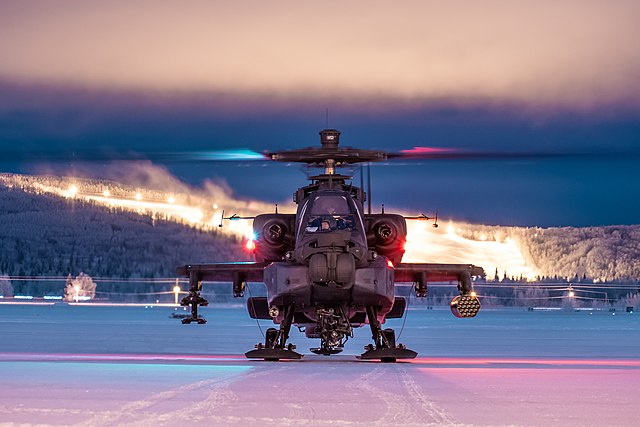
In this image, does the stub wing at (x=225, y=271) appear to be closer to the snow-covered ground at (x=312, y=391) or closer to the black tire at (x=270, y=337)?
the black tire at (x=270, y=337)

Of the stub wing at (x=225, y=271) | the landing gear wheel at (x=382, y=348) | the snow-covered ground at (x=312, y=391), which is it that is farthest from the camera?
the stub wing at (x=225, y=271)

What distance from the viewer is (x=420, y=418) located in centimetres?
1388

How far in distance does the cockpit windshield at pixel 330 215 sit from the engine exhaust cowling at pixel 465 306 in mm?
4054

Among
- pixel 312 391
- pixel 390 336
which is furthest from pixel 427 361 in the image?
pixel 312 391

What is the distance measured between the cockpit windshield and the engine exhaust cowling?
405 cm

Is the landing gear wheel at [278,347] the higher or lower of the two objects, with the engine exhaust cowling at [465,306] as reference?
→ lower

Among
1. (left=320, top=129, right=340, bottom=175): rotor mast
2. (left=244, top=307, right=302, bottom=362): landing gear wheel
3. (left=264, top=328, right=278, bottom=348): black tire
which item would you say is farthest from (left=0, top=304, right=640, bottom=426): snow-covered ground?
(left=320, top=129, right=340, bottom=175): rotor mast

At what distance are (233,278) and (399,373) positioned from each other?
33.1 feet

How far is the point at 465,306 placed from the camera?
28.3 meters

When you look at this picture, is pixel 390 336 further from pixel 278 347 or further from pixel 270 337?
pixel 270 337

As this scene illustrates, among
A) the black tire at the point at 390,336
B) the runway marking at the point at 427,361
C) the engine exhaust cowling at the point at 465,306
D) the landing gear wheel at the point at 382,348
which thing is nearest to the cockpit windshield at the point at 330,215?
the landing gear wheel at the point at 382,348

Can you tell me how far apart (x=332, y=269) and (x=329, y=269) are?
7 cm

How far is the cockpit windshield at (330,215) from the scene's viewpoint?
84.8 ft

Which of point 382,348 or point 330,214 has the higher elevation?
point 330,214
